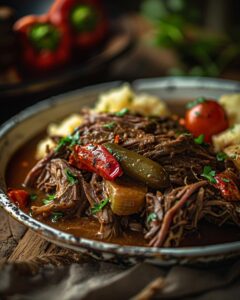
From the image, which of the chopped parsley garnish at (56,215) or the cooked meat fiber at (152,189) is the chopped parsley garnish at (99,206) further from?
the chopped parsley garnish at (56,215)

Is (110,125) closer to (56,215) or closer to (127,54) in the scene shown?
(56,215)

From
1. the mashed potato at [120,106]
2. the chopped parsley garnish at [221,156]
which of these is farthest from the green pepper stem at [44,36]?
the chopped parsley garnish at [221,156]

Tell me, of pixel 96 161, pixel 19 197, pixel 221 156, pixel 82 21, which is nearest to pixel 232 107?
pixel 221 156

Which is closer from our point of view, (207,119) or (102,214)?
(102,214)

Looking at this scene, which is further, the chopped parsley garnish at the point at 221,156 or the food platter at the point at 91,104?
the chopped parsley garnish at the point at 221,156

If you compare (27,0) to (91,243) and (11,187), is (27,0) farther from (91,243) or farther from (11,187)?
(91,243)

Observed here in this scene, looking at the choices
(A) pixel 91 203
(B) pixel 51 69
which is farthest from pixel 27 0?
(A) pixel 91 203
